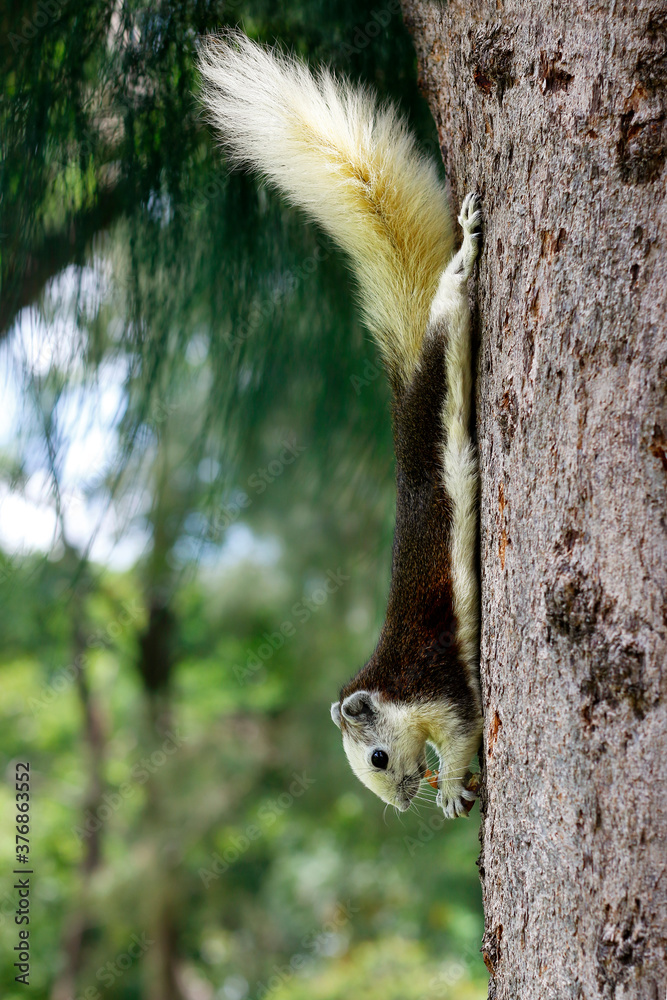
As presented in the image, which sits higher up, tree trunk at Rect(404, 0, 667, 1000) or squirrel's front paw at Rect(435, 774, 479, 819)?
tree trunk at Rect(404, 0, 667, 1000)

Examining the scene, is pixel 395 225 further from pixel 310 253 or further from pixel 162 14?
pixel 162 14

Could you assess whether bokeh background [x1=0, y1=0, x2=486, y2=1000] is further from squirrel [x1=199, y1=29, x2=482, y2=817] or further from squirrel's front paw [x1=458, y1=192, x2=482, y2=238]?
A: squirrel's front paw [x1=458, y1=192, x2=482, y2=238]

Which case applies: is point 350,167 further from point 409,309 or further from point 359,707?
point 359,707

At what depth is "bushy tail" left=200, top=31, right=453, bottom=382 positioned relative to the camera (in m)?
1.03

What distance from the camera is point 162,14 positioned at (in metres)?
1.27

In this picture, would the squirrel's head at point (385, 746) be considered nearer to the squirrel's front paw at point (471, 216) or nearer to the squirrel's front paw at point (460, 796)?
the squirrel's front paw at point (460, 796)

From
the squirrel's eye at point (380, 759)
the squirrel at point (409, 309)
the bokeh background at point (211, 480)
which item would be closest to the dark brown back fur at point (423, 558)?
the squirrel at point (409, 309)

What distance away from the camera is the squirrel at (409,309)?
997 mm

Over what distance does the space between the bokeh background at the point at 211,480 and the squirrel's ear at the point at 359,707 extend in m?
0.33

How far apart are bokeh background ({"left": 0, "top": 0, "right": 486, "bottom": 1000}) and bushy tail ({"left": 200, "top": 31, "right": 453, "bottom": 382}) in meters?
0.29

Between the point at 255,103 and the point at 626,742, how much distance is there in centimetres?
90

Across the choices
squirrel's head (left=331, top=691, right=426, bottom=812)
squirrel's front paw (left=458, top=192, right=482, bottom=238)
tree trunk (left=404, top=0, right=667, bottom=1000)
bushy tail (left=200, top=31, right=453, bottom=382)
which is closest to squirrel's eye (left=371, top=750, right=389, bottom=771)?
squirrel's head (left=331, top=691, right=426, bottom=812)

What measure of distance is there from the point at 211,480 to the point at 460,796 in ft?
3.18

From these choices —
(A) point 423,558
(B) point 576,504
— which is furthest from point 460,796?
(B) point 576,504
